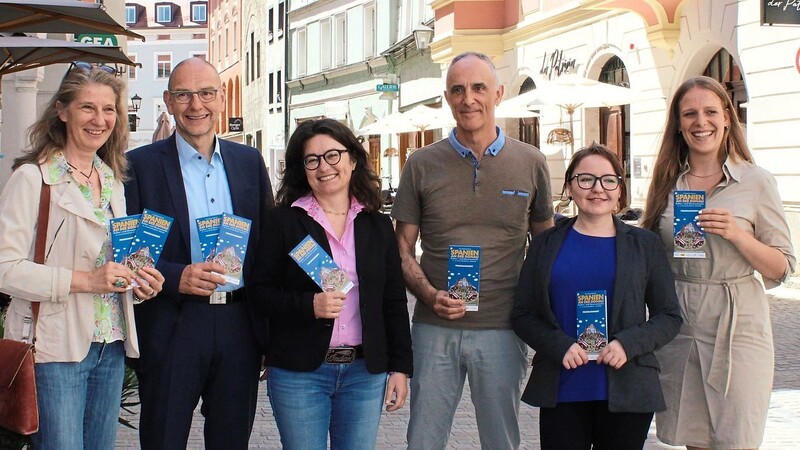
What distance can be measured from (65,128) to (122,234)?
495 mm

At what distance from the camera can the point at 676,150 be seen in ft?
14.4

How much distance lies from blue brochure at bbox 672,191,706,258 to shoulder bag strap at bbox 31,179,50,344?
2.40 meters

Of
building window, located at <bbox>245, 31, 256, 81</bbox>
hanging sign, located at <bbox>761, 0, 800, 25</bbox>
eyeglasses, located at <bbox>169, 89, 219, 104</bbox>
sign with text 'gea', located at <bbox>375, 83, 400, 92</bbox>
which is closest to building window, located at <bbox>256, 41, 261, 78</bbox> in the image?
building window, located at <bbox>245, 31, 256, 81</bbox>

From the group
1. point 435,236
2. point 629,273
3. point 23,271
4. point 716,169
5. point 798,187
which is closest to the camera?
point 23,271

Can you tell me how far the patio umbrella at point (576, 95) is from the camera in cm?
1627

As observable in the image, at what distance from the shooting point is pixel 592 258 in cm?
410

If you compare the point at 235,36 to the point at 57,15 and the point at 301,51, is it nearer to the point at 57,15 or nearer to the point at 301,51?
the point at 301,51

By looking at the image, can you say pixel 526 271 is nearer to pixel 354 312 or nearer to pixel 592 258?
pixel 592 258

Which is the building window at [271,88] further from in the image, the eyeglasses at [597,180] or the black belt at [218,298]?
the eyeglasses at [597,180]

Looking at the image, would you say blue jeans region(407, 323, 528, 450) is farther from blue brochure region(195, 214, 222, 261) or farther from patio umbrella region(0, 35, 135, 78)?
patio umbrella region(0, 35, 135, 78)

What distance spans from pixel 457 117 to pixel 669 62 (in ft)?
44.9

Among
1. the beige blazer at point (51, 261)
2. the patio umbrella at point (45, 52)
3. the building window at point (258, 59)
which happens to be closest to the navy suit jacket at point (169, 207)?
the beige blazer at point (51, 261)

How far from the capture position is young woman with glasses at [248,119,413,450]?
4.01m

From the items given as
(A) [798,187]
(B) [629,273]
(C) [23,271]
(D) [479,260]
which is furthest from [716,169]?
(A) [798,187]
